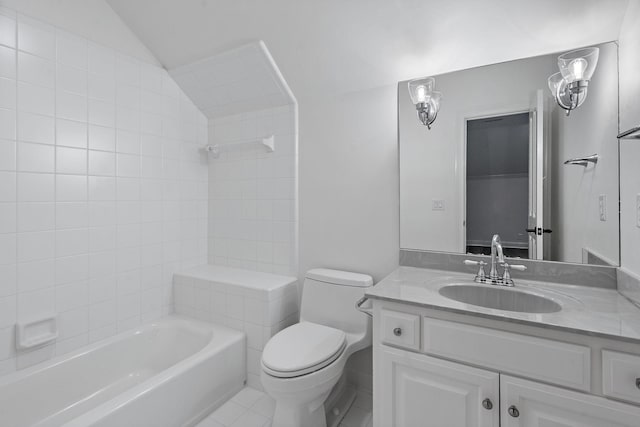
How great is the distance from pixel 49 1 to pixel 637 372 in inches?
115

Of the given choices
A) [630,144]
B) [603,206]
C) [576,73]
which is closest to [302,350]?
[603,206]

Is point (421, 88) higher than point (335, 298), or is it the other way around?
point (421, 88)

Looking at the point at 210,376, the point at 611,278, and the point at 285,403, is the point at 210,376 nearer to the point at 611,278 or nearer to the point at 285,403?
the point at 285,403

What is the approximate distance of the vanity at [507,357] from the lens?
90cm

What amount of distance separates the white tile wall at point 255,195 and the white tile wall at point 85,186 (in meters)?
0.23

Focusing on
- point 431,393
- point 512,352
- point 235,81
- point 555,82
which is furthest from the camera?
point 235,81

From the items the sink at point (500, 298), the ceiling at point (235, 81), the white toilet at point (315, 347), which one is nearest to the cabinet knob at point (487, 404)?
the sink at point (500, 298)

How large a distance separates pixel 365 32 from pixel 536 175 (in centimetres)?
113

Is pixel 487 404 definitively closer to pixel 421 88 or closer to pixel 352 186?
pixel 352 186

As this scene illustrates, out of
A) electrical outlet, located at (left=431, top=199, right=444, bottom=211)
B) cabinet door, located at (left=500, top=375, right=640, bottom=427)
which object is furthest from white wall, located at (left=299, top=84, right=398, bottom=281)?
cabinet door, located at (left=500, top=375, right=640, bottom=427)

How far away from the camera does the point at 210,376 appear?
67.0 inches

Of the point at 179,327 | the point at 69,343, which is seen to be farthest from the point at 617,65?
the point at 69,343

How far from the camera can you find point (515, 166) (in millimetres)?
1500

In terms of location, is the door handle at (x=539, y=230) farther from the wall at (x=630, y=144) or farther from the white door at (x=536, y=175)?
the wall at (x=630, y=144)
